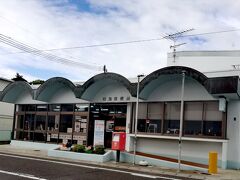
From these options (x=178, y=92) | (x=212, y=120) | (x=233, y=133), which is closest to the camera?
(x=233, y=133)

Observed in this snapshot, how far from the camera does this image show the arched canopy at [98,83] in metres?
20.0

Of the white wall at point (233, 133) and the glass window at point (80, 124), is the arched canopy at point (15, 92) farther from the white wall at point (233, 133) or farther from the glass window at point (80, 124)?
the white wall at point (233, 133)

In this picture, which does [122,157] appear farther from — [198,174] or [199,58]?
[199,58]

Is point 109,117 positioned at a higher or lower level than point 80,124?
higher

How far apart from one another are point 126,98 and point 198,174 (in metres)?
7.52

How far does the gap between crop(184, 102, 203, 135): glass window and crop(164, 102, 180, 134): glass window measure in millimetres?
474

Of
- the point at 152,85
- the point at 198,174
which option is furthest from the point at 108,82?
the point at 198,174

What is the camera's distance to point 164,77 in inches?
746

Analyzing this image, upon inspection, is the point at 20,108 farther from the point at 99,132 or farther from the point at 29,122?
the point at 99,132

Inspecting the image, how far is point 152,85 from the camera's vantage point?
1944cm

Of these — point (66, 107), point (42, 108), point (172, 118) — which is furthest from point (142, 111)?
point (42, 108)

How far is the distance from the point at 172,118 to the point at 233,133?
342 cm

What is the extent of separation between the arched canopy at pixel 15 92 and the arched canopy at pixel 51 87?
4.24ft

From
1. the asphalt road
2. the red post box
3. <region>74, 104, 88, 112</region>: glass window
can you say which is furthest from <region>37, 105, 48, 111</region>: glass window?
the asphalt road
